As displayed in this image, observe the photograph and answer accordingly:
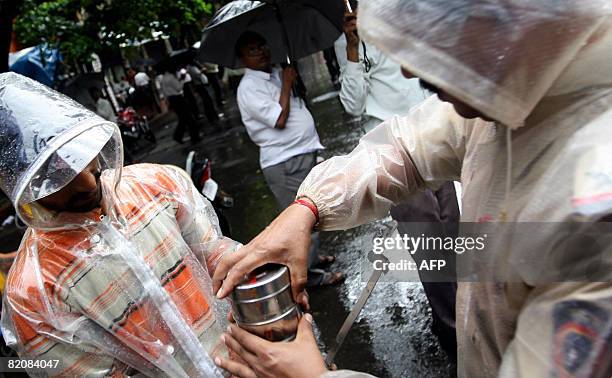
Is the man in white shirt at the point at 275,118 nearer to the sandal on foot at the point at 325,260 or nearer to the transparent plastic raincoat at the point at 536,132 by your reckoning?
the sandal on foot at the point at 325,260

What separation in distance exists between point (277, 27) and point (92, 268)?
2.85 m

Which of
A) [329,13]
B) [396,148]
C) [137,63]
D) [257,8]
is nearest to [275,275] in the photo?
[396,148]

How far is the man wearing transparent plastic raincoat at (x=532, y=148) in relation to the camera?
79 centimetres

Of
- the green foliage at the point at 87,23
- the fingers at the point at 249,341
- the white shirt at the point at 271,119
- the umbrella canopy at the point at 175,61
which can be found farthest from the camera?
the umbrella canopy at the point at 175,61

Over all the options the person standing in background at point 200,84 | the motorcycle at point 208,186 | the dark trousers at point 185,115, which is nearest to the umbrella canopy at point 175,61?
the person standing in background at point 200,84

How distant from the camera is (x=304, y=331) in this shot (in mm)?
1161

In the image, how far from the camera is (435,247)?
2646 mm

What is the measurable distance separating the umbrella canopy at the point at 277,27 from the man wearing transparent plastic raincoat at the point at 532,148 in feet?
9.62

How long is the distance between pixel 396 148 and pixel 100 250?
3.43ft

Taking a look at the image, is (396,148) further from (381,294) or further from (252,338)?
(381,294)

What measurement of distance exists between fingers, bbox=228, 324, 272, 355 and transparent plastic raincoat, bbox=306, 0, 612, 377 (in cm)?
20

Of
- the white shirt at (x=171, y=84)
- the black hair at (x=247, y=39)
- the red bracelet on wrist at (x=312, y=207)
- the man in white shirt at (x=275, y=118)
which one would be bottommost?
the white shirt at (x=171, y=84)

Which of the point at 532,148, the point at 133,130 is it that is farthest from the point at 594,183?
the point at 133,130

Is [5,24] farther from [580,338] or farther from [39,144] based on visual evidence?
[580,338]
